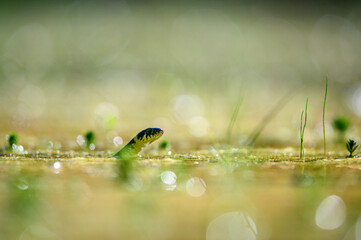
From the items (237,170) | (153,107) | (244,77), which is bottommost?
(237,170)

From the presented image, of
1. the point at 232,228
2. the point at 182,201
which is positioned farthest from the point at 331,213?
the point at 182,201

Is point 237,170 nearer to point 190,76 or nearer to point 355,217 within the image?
point 355,217

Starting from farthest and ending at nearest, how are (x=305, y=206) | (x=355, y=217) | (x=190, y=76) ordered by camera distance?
1. (x=190, y=76)
2. (x=305, y=206)
3. (x=355, y=217)

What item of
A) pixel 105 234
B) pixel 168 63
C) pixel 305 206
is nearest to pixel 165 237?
pixel 105 234

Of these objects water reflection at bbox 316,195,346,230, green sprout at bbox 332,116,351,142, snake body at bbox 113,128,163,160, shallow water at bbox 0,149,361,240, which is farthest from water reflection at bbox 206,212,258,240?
green sprout at bbox 332,116,351,142

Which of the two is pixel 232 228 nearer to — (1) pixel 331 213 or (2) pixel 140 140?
(1) pixel 331 213

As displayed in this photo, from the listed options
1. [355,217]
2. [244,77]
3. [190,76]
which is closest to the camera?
[355,217]

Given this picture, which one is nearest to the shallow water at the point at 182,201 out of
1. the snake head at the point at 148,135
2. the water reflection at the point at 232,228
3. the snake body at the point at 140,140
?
the water reflection at the point at 232,228

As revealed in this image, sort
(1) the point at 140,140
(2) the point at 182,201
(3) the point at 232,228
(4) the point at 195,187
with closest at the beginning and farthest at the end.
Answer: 1. (3) the point at 232,228
2. (2) the point at 182,201
3. (4) the point at 195,187
4. (1) the point at 140,140
